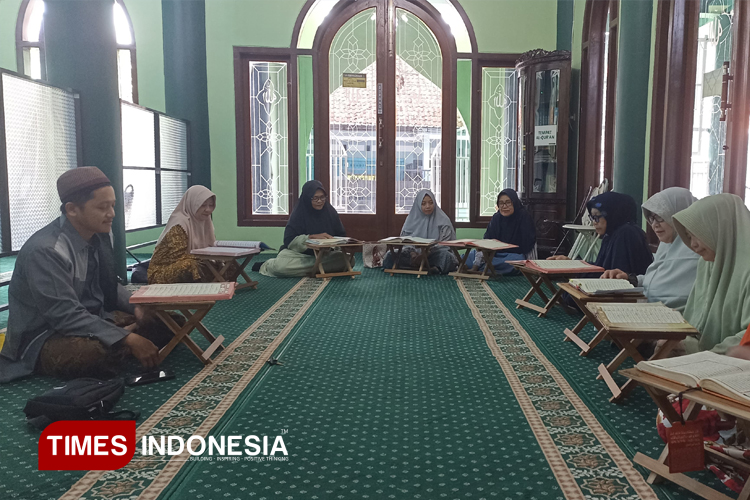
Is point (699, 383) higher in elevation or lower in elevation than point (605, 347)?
higher

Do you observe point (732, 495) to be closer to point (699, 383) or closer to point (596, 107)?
point (699, 383)

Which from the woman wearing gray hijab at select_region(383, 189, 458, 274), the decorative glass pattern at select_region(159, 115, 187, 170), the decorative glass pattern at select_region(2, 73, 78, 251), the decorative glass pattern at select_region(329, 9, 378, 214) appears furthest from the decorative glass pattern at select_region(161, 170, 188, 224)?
the woman wearing gray hijab at select_region(383, 189, 458, 274)

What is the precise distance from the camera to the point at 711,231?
2.11 m

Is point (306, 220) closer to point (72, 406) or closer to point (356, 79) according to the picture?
point (356, 79)

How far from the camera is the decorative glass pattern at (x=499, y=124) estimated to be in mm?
7207

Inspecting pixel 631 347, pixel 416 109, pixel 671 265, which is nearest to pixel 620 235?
pixel 671 265

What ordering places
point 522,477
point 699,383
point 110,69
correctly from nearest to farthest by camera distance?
point 699,383 < point 522,477 < point 110,69

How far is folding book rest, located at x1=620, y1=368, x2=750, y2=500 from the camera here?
1312 mm

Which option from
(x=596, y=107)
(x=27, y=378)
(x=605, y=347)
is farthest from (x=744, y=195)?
(x=27, y=378)

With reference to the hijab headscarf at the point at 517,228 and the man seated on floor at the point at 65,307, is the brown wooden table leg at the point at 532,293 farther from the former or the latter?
the man seated on floor at the point at 65,307

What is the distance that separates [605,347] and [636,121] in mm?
2313

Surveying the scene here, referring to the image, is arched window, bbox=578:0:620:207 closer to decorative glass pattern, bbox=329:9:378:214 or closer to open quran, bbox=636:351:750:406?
decorative glass pattern, bbox=329:9:378:214

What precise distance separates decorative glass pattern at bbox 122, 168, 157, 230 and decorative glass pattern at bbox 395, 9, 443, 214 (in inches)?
114

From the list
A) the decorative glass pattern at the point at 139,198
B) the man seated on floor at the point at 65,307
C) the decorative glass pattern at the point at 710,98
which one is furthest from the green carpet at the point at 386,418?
the decorative glass pattern at the point at 139,198
